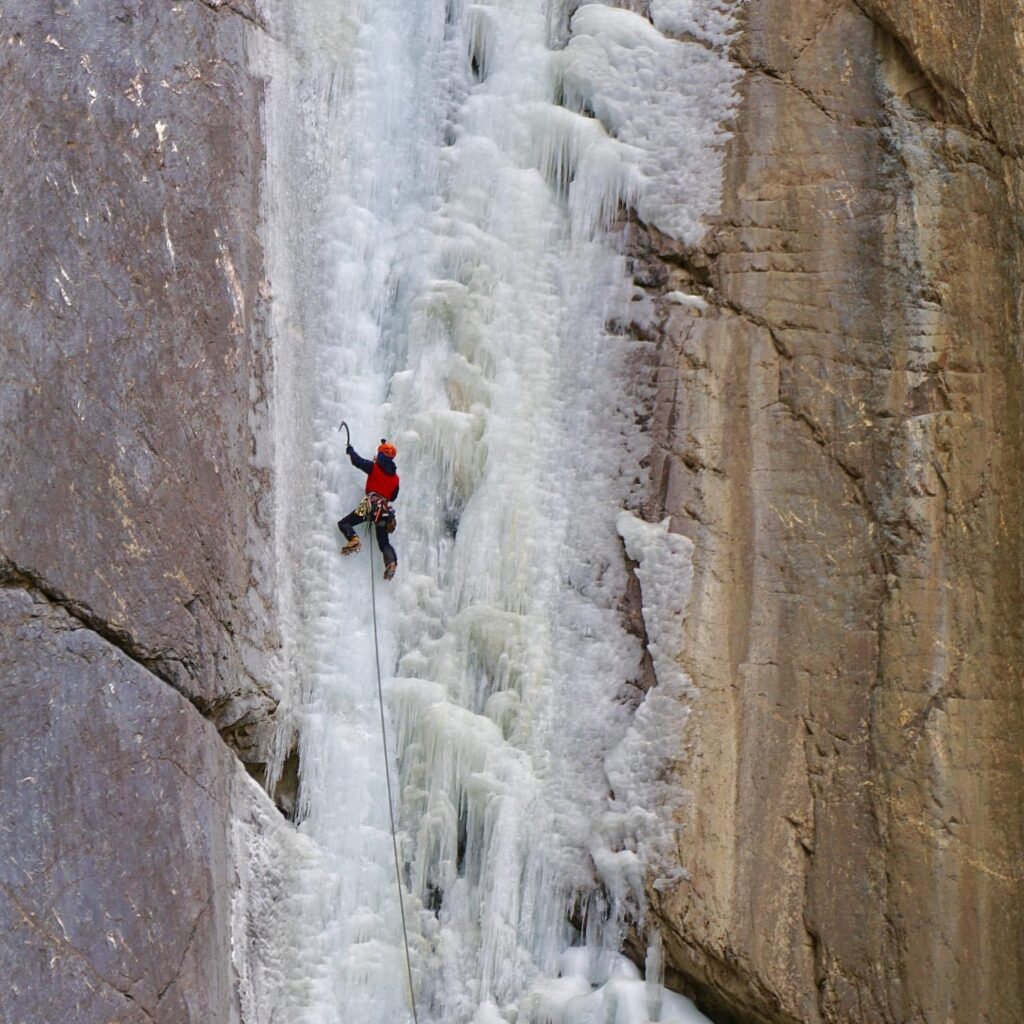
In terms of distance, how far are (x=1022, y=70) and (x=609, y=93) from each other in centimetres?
207

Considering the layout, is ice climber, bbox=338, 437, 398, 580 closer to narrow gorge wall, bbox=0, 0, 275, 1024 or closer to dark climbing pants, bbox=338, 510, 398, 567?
dark climbing pants, bbox=338, 510, 398, 567

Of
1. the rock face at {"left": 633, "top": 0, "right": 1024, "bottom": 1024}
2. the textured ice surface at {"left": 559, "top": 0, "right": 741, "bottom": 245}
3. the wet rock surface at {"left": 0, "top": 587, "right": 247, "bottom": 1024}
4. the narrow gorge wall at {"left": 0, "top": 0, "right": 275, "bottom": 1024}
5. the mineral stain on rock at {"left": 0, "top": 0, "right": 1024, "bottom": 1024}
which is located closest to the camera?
the wet rock surface at {"left": 0, "top": 587, "right": 247, "bottom": 1024}

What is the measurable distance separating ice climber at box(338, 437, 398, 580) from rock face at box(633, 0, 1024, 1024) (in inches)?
50.6

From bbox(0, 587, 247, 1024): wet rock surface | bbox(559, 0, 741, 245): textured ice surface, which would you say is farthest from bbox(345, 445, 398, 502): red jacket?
bbox(559, 0, 741, 245): textured ice surface

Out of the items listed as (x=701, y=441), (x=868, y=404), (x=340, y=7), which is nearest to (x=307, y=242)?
(x=340, y=7)

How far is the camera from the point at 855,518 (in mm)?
7324

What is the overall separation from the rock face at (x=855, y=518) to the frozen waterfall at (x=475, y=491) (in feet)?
0.82

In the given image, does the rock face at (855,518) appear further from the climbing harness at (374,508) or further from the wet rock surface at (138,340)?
the wet rock surface at (138,340)

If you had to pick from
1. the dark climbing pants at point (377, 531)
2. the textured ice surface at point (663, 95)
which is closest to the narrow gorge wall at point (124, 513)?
the dark climbing pants at point (377, 531)

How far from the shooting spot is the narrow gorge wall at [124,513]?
5.96 m

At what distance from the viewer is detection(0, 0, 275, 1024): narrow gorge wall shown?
235 inches

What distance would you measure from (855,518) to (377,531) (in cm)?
227

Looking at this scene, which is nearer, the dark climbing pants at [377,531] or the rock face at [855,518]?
the rock face at [855,518]

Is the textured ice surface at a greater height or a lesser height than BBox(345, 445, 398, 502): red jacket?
greater
